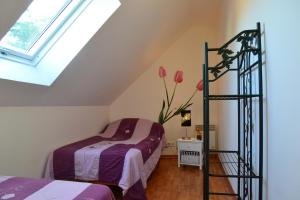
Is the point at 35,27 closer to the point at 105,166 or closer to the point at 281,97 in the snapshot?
the point at 105,166

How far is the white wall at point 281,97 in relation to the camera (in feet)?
3.30

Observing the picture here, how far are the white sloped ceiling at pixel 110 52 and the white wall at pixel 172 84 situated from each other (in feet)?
1.57

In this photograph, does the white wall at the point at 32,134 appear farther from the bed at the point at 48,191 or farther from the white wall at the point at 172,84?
the white wall at the point at 172,84

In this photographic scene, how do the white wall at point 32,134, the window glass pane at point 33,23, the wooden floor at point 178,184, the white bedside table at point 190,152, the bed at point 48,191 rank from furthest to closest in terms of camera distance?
the white bedside table at point 190,152, the wooden floor at point 178,184, the white wall at point 32,134, the window glass pane at point 33,23, the bed at point 48,191

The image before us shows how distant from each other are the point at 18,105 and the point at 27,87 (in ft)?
0.79

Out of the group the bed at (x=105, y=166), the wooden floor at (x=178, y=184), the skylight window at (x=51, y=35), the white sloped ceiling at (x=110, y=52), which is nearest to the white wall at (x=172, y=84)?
the white sloped ceiling at (x=110, y=52)

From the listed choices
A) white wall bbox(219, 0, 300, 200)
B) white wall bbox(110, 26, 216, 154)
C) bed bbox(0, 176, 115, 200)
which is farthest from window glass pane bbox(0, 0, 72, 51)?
white wall bbox(110, 26, 216, 154)

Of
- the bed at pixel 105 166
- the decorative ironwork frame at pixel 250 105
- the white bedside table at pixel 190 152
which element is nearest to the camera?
the decorative ironwork frame at pixel 250 105

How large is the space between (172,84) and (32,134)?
2.72 meters

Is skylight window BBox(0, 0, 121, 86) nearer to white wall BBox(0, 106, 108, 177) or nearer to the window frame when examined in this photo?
the window frame

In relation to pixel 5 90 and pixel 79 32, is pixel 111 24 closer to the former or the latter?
pixel 79 32

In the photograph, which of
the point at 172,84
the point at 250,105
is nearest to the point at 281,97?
the point at 250,105

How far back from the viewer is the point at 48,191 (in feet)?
4.53

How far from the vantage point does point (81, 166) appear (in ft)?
7.98
